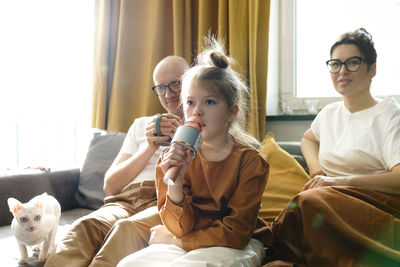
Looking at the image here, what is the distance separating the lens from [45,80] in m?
2.90

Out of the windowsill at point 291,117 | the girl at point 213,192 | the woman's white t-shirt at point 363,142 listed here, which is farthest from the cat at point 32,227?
the windowsill at point 291,117

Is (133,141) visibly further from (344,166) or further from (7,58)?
(7,58)

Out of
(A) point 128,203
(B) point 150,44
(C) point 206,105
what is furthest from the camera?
(B) point 150,44

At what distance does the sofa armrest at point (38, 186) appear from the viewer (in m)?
1.75

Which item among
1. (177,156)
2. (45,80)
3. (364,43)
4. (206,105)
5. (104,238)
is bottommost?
(104,238)

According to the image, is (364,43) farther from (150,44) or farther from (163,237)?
(150,44)

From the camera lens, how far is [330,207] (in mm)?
1089

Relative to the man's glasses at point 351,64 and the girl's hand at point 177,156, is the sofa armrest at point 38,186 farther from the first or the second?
the man's glasses at point 351,64

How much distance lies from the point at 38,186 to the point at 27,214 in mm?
704

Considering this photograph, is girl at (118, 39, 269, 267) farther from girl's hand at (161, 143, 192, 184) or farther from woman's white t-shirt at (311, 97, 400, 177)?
woman's white t-shirt at (311, 97, 400, 177)

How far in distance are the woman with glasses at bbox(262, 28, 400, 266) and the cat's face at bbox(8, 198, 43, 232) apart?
0.81 m

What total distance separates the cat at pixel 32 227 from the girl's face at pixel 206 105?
2.06 ft

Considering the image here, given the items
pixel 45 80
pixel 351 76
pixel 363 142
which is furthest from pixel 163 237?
pixel 45 80

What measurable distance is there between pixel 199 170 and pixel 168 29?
171 centimetres
